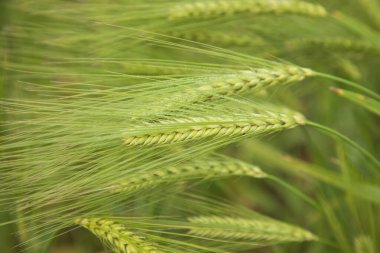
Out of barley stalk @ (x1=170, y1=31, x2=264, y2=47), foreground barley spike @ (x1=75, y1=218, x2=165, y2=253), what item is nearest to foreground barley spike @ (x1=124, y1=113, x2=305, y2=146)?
foreground barley spike @ (x1=75, y1=218, x2=165, y2=253)

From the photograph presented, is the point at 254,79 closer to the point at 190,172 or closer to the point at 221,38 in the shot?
the point at 190,172

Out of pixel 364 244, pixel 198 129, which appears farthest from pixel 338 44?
pixel 198 129

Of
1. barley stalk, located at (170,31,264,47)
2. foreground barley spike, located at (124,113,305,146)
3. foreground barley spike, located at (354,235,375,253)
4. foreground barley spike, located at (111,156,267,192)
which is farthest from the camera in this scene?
barley stalk, located at (170,31,264,47)

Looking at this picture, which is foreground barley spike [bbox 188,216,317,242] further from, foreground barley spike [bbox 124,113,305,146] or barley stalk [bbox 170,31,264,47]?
barley stalk [bbox 170,31,264,47]

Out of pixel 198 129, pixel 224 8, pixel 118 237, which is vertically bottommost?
pixel 118 237

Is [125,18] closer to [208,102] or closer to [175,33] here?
[175,33]
